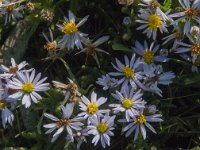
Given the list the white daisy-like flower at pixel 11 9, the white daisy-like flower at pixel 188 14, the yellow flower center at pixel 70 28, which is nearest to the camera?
the white daisy-like flower at pixel 188 14

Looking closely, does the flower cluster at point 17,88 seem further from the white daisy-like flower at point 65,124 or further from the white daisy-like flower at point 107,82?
the white daisy-like flower at point 107,82

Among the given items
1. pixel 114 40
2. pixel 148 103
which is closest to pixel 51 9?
pixel 114 40

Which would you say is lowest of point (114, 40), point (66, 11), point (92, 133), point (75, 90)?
point (92, 133)

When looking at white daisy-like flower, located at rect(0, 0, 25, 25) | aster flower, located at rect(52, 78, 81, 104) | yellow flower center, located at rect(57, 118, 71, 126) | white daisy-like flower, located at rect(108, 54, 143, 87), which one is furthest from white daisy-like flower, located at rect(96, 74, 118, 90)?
white daisy-like flower, located at rect(0, 0, 25, 25)

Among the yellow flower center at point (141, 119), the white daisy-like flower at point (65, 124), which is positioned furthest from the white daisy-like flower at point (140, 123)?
the white daisy-like flower at point (65, 124)

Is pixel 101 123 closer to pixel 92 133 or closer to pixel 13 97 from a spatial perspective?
pixel 92 133

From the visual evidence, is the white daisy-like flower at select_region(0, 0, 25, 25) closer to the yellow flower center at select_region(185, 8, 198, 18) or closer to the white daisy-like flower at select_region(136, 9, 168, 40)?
the white daisy-like flower at select_region(136, 9, 168, 40)
